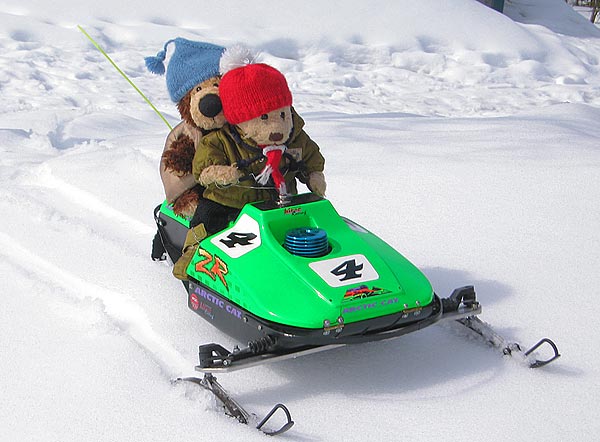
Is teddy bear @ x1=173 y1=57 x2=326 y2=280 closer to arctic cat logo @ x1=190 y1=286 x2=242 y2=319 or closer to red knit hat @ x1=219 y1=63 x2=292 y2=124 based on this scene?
red knit hat @ x1=219 y1=63 x2=292 y2=124

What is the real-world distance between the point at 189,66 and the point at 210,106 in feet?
1.02

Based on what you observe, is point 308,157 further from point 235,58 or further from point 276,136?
point 235,58

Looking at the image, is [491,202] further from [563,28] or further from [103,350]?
[563,28]

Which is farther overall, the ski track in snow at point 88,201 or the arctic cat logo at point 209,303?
the ski track in snow at point 88,201

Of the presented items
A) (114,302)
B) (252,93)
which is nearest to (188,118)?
(252,93)

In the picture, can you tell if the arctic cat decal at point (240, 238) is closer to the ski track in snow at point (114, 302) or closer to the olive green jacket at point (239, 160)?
the olive green jacket at point (239, 160)

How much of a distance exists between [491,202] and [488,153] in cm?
79

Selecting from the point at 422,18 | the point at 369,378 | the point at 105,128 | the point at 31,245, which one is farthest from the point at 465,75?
the point at 369,378

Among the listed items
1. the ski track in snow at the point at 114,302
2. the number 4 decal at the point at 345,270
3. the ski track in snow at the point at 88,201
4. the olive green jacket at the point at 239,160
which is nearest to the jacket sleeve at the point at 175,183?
the olive green jacket at the point at 239,160

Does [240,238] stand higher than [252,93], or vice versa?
[252,93]

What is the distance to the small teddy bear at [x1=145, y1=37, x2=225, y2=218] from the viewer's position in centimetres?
348

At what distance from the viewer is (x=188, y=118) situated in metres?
3.58

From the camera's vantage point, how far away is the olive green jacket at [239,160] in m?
3.34

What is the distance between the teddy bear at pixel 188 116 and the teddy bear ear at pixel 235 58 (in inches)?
5.1
